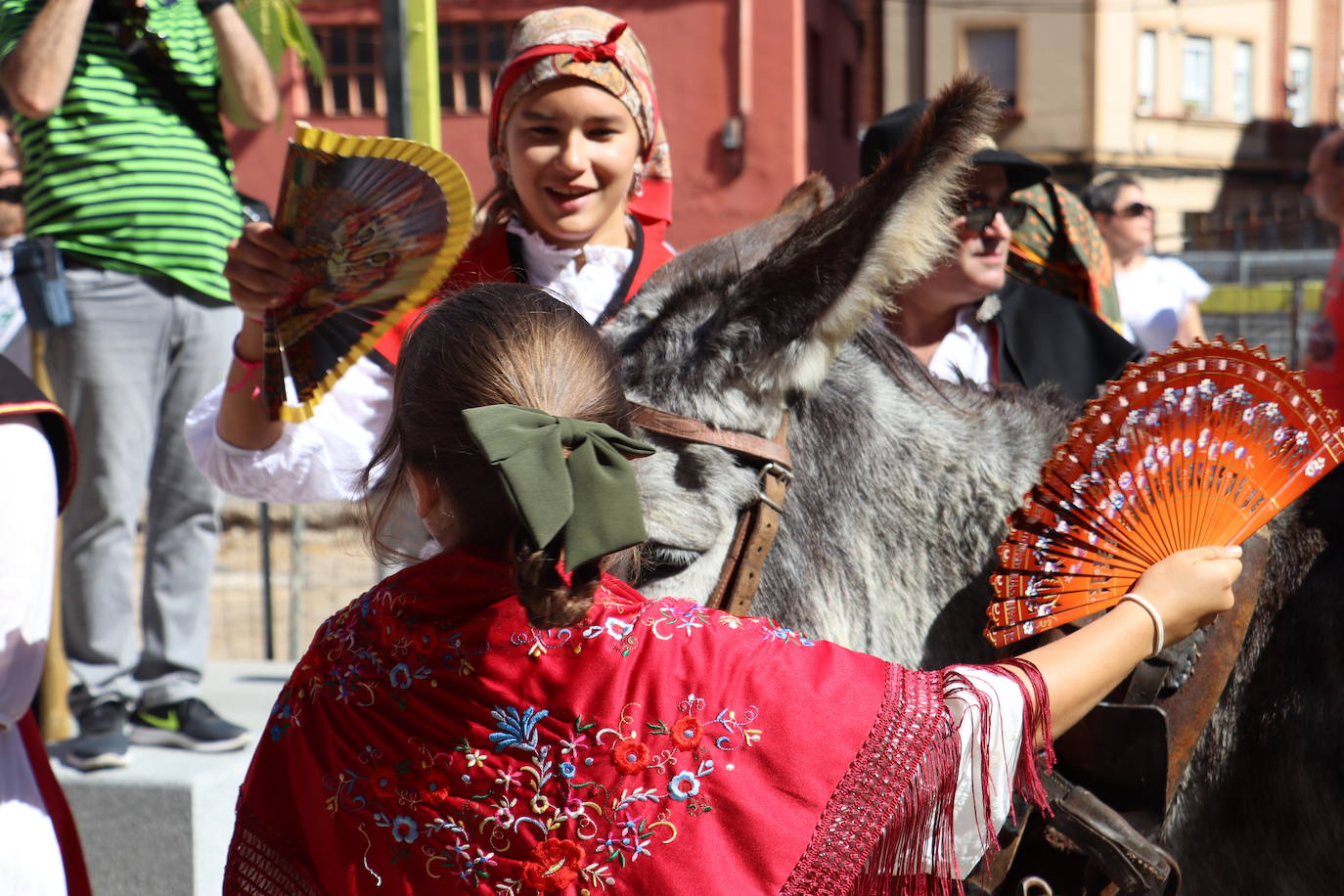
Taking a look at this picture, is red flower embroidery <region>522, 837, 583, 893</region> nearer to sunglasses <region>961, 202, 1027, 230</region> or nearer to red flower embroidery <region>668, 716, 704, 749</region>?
red flower embroidery <region>668, 716, 704, 749</region>

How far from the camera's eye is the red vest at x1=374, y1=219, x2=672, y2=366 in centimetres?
213

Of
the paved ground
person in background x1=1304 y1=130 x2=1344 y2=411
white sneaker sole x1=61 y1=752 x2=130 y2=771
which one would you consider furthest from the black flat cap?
the paved ground

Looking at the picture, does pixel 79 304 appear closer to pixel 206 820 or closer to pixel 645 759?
pixel 206 820

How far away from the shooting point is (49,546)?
7.04 feet

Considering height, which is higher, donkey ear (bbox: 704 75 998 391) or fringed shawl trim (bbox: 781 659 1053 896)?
donkey ear (bbox: 704 75 998 391)

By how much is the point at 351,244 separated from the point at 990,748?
119 centimetres

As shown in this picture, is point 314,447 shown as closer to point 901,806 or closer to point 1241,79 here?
point 901,806

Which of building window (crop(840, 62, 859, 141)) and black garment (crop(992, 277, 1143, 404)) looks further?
building window (crop(840, 62, 859, 141))

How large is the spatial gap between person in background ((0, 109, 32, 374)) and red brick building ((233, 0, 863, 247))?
323 inches

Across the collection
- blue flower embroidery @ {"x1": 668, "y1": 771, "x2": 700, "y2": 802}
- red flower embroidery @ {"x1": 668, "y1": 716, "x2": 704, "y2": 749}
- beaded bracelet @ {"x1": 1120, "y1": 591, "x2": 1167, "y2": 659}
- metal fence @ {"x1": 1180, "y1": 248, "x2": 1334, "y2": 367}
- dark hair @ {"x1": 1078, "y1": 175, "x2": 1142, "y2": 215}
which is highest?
dark hair @ {"x1": 1078, "y1": 175, "x2": 1142, "y2": 215}

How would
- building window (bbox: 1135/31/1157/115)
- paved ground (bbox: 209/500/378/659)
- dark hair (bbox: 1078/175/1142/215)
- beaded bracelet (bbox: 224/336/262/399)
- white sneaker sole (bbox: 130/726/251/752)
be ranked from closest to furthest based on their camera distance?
beaded bracelet (bbox: 224/336/262/399), white sneaker sole (bbox: 130/726/251/752), dark hair (bbox: 1078/175/1142/215), paved ground (bbox: 209/500/378/659), building window (bbox: 1135/31/1157/115)

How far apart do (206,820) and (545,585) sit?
221 cm

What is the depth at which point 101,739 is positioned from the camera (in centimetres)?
319

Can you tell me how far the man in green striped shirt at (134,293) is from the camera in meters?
3.31
